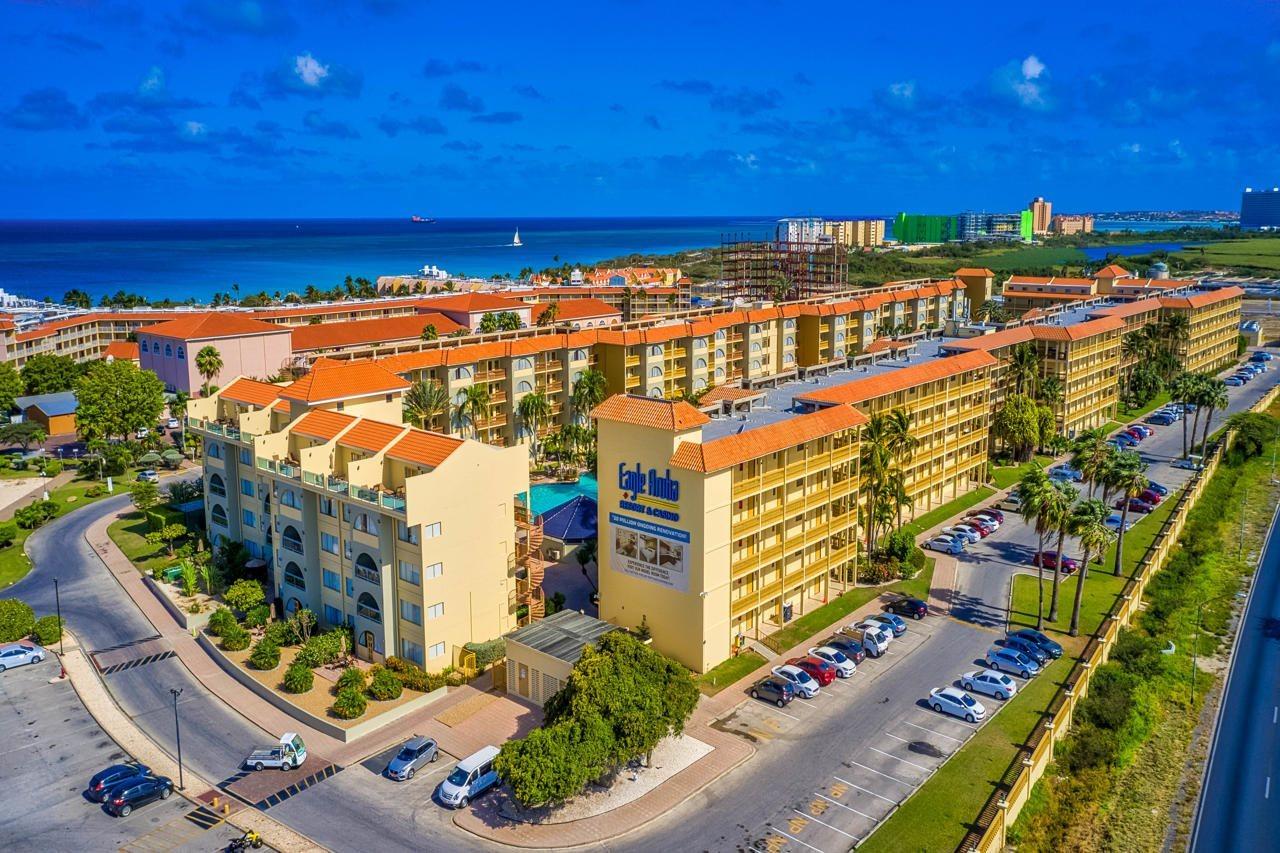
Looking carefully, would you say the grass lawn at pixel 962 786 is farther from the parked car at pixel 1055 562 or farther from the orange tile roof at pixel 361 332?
the orange tile roof at pixel 361 332

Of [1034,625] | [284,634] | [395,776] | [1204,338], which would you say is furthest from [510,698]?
[1204,338]

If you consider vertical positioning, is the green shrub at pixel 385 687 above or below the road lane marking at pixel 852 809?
above

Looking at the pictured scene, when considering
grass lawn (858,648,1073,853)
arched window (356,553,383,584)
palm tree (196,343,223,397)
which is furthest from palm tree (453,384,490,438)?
grass lawn (858,648,1073,853)

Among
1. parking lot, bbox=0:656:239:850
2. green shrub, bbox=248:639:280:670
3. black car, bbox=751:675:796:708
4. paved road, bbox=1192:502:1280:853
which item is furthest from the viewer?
green shrub, bbox=248:639:280:670

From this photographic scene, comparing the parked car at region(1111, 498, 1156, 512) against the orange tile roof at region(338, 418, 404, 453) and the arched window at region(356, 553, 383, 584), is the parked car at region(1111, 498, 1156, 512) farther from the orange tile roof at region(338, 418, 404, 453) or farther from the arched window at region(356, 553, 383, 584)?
the arched window at region(356, 553, 383, 584)

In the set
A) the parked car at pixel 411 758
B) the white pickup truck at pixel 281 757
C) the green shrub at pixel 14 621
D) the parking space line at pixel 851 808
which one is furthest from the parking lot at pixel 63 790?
the parking space line at pixel 851 808

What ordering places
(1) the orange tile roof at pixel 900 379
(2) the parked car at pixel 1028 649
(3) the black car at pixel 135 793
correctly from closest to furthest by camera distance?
(3) the black car at pixel 135 793 → (2) the parked car at pixel 1028 649 → (1) the orange tile roof at pixel 900 379

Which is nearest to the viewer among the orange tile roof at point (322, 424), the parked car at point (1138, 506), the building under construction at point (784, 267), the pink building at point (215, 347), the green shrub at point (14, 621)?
the green shrub at point (14, 621)

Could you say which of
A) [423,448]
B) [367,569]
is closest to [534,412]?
[423,448]
